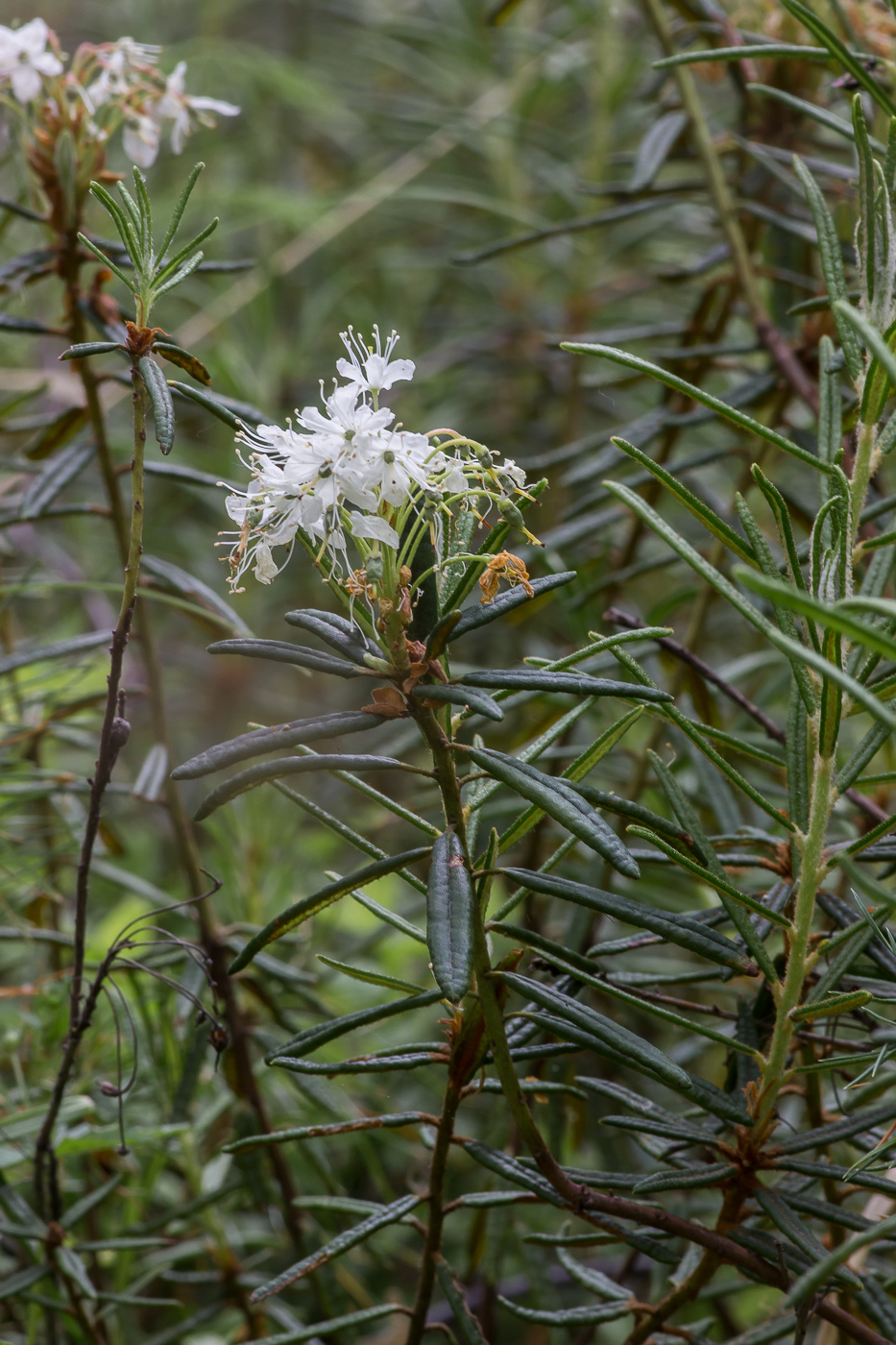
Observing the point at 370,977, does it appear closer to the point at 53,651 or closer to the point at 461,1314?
the point at 461,1314

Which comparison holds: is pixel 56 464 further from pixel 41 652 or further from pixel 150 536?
pixel 150 536

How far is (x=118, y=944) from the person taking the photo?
0.54 meters

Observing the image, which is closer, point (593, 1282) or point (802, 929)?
point (802, 929)

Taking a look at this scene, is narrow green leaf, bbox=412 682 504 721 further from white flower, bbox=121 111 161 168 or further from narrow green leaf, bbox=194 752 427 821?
white flower, bbox=121 111 161 168

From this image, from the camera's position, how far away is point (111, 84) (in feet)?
2.36

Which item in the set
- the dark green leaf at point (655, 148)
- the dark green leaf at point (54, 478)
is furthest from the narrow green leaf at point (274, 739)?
the dark green leaf at point (655, 148)

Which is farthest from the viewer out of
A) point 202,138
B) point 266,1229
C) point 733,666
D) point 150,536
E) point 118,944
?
point 202,138

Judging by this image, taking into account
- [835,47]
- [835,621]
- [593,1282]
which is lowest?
[593,1282]

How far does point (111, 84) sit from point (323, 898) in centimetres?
57

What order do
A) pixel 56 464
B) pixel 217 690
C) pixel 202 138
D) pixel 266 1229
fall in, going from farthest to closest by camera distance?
pixel 202 138
pixel 217 690
pixel 266 1229
pixel 56 464

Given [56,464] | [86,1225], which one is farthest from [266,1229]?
[56,464]

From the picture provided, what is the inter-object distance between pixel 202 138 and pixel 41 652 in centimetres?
132

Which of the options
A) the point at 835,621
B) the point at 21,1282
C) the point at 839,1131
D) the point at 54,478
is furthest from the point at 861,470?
the point at 21,1282

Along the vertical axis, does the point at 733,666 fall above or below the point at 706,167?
below
